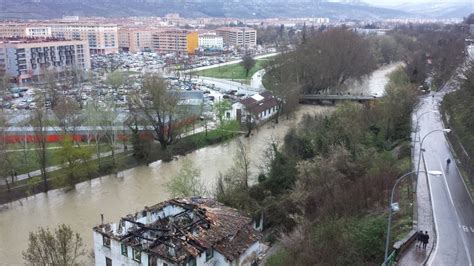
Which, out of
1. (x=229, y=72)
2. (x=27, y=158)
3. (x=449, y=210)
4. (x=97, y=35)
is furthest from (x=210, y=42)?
(x=449, y=210)

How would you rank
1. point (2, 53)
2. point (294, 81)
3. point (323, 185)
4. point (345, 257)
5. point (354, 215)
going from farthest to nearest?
point (2, 53) → point (294, 81) → point (323, 185) → point (354, 215) → point (345, 257)

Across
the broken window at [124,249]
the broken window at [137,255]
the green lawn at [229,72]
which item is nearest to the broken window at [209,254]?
the broken window at [137,255]

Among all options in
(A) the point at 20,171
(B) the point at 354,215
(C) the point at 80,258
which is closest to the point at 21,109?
(A) the point at 20,171

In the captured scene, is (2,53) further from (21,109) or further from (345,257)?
(345,257)

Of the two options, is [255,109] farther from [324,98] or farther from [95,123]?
[95,123]

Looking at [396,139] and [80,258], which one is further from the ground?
[396,139]

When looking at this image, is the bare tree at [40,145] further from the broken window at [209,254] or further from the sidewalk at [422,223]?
the sidewalk at [422,223]
